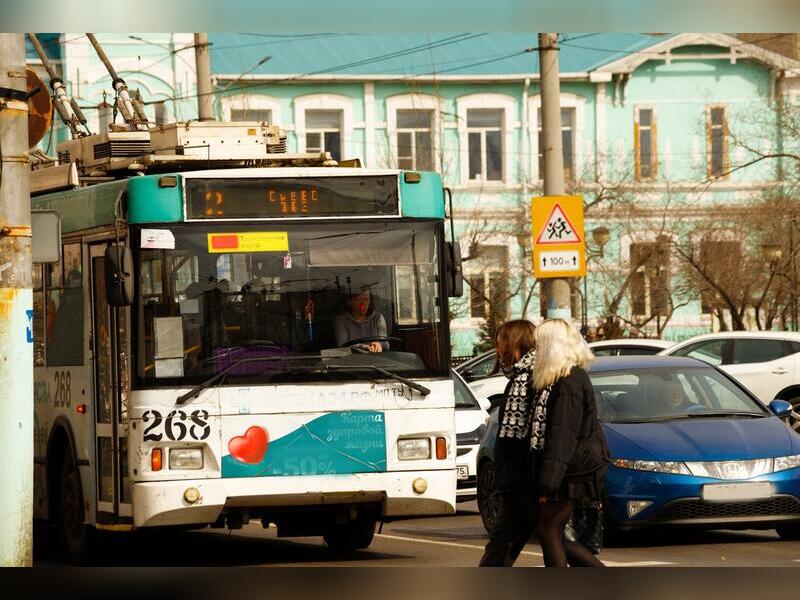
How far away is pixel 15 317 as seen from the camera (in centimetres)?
1073

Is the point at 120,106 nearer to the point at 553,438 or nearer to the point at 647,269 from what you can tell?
the point at 553,438

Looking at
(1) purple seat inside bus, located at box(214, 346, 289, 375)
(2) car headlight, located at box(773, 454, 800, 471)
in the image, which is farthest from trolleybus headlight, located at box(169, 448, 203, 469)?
(2) car headlight, located at box(773, 454, 800, 471)

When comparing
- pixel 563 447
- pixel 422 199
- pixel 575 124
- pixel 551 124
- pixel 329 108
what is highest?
pixel 329 108

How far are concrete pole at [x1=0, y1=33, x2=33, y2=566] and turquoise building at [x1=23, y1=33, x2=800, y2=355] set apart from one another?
32.5 m

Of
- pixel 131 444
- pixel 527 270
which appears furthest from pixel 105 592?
pixel 527 270

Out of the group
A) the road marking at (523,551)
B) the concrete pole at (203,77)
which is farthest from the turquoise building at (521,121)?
the road marking at (523,551)

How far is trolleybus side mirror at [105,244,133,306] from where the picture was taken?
1184 centimetres

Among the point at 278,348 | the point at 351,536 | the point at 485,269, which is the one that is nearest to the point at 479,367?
the point at 351,536

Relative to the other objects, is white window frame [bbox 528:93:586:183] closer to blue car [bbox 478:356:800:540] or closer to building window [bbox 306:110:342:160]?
building window [bbox 306:110:342:160]

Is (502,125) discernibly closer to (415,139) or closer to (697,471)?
(415,139)

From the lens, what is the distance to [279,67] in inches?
1893

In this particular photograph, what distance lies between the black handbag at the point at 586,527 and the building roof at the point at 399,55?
123 feet

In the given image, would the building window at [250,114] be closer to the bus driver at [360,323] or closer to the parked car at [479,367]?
the parked car at [479,367]

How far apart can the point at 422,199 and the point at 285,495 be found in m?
2.35
